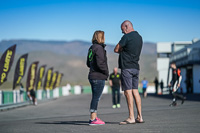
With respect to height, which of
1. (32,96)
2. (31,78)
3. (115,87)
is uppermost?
(31,78)

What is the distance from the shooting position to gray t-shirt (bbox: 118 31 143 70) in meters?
7.95

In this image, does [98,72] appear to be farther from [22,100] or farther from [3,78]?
[22,100]

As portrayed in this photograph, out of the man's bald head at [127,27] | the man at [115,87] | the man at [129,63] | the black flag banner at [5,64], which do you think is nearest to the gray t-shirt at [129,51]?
the man at [129,63]

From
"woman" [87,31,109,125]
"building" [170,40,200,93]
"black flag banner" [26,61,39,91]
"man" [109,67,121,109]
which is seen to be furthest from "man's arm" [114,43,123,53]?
"building" [170,40,200,93]

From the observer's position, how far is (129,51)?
26.1 ft

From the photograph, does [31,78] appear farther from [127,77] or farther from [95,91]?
[127,77]

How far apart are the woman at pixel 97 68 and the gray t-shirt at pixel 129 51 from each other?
379 mm

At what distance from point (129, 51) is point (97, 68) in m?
0.74

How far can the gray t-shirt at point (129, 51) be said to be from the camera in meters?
7.95

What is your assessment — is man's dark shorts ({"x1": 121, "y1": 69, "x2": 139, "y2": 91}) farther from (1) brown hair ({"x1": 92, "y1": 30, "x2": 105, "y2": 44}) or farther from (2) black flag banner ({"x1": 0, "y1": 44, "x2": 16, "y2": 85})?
(2) black flag banner ({"x1": 0, "y1": 44, "x2": 16, "y2": 85})

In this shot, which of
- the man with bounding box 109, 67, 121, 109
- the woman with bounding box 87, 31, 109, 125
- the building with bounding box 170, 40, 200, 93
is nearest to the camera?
the woman with bounding box 87, 31, 109, 125

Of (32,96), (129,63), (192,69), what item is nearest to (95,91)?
(129,63)

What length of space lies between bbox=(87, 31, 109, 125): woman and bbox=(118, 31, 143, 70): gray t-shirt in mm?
379

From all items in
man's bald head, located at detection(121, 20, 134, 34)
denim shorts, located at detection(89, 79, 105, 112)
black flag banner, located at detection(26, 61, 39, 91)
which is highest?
man's bald head, located at detection(121, 20, 134, 34)
